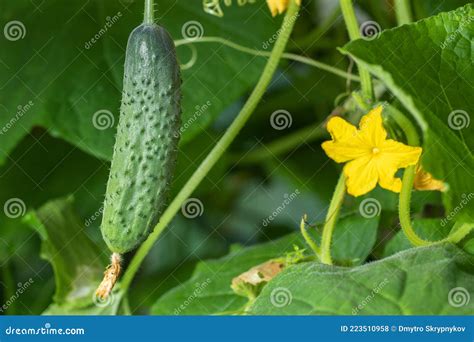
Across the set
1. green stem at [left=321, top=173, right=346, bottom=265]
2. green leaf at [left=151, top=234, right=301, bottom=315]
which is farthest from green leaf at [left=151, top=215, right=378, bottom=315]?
green stem at [left=321, top=173, right=346, bottom=265]

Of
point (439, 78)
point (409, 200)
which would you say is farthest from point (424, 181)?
point (439, 78)

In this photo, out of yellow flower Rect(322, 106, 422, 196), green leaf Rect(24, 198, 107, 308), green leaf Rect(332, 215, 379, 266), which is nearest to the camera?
yellow flower Rect(322, 106, 422, 196)

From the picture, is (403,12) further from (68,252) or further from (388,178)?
(68,252)

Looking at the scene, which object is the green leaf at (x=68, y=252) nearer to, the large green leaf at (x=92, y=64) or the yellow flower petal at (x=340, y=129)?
the large green leaf at (x=92, y=64)

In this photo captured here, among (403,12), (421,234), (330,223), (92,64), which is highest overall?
(92,64)

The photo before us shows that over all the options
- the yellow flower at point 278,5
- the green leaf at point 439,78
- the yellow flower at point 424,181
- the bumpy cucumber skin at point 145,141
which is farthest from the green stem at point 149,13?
the yellow flower at point 424,181

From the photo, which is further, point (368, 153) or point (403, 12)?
point (403, 12)

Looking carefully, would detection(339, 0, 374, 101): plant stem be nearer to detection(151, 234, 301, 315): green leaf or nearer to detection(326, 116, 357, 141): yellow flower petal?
detection(326, 116, 357, 141): yellow flower petal
